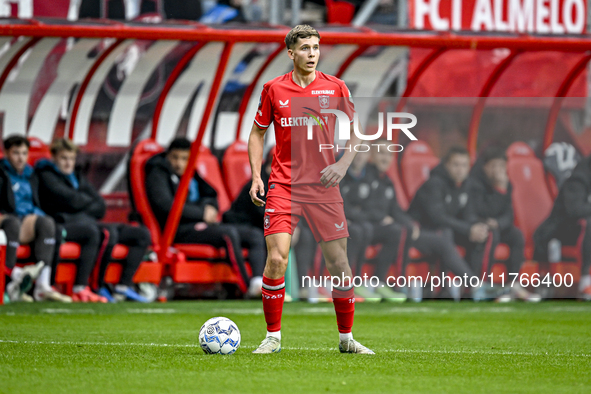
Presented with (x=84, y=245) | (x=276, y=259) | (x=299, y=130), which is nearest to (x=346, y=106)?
(x=299, y=130)

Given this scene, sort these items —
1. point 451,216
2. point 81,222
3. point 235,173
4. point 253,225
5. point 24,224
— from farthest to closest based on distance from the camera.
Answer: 1. point 235,173
2. point 253,225
3. point 451,216
4. point 81,222
5. point 24,224

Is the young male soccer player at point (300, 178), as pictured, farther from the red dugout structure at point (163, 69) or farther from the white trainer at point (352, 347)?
the red dugout structure at point (163, 69)

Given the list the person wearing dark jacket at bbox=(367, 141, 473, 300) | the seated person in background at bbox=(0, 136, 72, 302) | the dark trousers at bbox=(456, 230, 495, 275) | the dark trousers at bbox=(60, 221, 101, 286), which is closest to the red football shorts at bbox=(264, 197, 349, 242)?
the seated person in background at bbox=(0, 136, 72, 302)

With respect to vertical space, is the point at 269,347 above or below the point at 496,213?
below

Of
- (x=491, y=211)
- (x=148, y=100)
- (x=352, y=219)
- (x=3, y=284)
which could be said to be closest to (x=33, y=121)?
(x=148, y=100)

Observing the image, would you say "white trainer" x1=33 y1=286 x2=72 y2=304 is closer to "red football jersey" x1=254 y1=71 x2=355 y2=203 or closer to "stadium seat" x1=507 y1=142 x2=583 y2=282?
"red football jersey" x1=254 y1=71 x2=355 y2=203

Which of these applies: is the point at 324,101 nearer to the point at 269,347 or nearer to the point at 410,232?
the point at 269,347

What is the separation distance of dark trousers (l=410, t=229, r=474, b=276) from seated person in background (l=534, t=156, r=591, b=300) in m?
0.73

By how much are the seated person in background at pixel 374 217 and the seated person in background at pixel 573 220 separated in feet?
4.19

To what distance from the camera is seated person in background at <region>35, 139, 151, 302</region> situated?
8453 mm

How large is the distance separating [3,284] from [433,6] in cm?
757

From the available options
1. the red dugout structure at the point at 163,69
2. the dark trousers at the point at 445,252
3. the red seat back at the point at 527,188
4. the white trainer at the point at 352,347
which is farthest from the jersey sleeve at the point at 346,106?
the red seat back at the point at 527,188

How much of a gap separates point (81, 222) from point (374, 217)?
2605 mm

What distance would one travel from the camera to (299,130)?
4895mm
